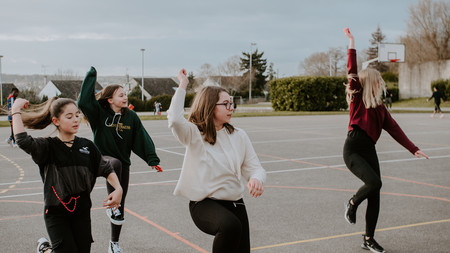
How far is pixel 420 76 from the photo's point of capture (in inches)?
2295

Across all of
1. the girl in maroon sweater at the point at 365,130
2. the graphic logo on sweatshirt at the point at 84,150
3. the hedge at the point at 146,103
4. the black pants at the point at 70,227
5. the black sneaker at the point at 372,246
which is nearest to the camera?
the black pants at the point at 70,227

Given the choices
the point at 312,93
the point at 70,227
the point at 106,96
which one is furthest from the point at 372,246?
the point at 312,93

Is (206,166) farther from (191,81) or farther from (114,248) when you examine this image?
(191,81)

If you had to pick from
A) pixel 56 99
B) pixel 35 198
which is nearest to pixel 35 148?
pixel 56 99

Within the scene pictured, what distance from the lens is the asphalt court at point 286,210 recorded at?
5.61 meters

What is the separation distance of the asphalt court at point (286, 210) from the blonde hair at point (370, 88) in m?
1.58

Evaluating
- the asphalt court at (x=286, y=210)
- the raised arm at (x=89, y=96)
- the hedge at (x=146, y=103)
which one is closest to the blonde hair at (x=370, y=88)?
the asphalt court at (x=286, y=210)

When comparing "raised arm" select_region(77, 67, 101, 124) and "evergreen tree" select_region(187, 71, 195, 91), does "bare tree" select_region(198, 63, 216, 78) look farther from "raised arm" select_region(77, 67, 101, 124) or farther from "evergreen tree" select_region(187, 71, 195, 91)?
"raised arm" select_region(77, 67, 101, 124)

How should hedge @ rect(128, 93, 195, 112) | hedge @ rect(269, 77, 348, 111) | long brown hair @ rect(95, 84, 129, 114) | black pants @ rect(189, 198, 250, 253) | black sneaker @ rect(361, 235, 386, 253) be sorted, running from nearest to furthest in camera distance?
black pants @ rect(189, 198, 250, 253) → black sneaker @ rect(361, 235, 386, 253) → long brown hair @ rect(95, 84, 129, 114) → hedge @ rect(269, 77, 348, 111) → hedge @ rect(128, 93, 195, 112)

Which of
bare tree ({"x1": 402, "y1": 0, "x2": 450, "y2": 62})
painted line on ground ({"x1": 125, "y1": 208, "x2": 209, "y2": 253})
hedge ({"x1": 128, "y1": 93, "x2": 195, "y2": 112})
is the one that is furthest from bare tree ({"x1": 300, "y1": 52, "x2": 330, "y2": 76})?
painted line on ground ({"x1": 125, "y1": 208, "x2": 209, "y2": 253})

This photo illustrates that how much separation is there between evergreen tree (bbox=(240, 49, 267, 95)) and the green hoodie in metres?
87.6

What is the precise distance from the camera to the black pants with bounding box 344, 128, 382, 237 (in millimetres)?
5445

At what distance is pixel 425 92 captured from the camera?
57.4 m

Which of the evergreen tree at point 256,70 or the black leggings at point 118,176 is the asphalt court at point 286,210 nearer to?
the black leggings at point 118,176
